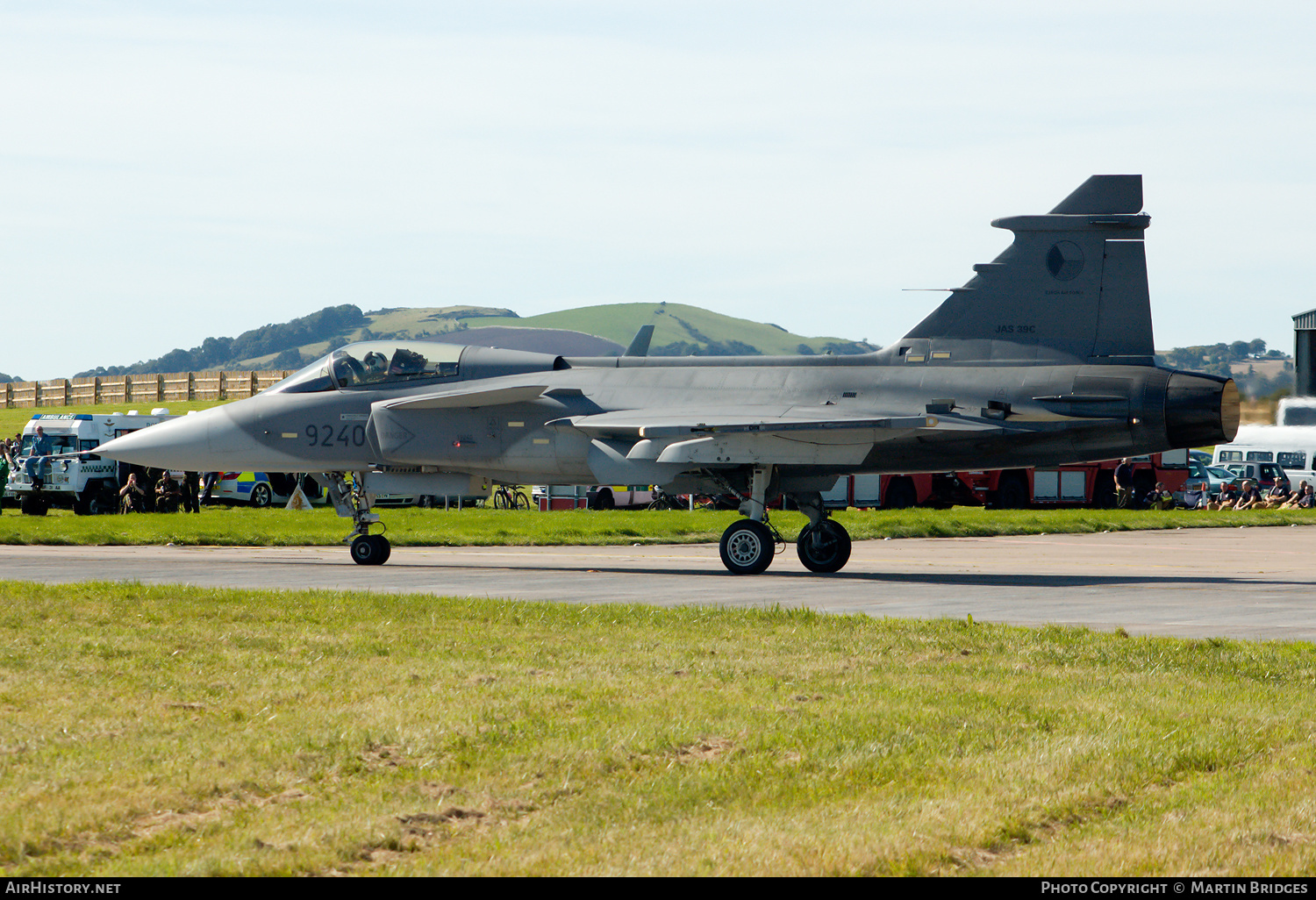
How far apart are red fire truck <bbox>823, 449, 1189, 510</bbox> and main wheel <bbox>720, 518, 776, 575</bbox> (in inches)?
859

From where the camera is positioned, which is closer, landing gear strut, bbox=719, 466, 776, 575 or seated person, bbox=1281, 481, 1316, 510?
landing gear strut, bbox=719, 466, 776, 575

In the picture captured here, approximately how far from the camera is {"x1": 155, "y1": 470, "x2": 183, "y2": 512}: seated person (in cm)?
3484

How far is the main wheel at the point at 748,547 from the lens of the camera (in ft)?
57.7

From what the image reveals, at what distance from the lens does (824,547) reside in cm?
1792

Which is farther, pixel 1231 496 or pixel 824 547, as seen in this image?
pixel 1231 496

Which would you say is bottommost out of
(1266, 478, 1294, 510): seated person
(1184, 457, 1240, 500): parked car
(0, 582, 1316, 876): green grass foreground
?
(0, 582, 1316, 876): green grass foreground

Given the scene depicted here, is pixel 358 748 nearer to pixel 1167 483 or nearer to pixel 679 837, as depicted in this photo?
pixel 679 837

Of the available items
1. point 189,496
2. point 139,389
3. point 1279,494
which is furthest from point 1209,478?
point 139,389

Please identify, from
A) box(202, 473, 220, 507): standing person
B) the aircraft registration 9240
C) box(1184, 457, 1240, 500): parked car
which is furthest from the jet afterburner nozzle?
box(202, 473, 220, 507): standing person

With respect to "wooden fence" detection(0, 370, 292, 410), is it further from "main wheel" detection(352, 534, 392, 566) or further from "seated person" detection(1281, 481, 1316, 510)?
"main wheel" detection(352, 534, 392, 566)

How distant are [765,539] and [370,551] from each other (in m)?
5.83

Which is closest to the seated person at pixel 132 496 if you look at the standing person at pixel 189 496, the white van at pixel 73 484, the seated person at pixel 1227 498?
the white van at pixel 73 484

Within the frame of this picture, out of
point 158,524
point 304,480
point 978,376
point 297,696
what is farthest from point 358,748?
point 304,480

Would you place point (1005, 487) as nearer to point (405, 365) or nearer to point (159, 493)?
point (159, 493)
